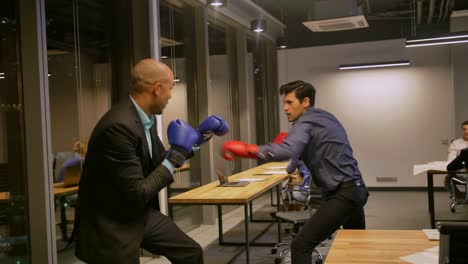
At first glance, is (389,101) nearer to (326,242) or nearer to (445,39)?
(445,39)

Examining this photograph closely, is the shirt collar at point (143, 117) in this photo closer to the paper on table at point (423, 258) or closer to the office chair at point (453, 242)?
the paper on table at point (423, 258)

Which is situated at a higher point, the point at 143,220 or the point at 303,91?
the point at 303,91

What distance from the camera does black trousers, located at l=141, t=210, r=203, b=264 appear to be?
2.38m

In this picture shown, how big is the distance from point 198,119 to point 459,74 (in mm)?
4882

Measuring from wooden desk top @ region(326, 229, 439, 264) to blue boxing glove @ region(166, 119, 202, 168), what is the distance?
81 centimetres

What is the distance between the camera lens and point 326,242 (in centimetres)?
543

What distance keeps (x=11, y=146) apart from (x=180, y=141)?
1.81 meters

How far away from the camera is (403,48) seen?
927cm

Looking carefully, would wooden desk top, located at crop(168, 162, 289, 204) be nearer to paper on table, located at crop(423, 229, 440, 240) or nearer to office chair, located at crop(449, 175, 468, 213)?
paper on table, located at crop(423, 229, 440, 240)

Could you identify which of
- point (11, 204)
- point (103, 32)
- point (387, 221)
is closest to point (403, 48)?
point (387, 221)

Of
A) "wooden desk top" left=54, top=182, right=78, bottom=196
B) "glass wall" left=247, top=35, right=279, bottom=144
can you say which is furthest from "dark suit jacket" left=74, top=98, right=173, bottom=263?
"glass wall" left=247, top=35, right=279, bottom=144

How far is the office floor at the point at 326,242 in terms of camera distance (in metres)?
5.07

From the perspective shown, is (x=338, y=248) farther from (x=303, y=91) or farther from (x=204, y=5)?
(x=204, y=5)

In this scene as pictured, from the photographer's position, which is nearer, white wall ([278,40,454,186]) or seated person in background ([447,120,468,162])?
seated person in background ([447,120,468,162])
